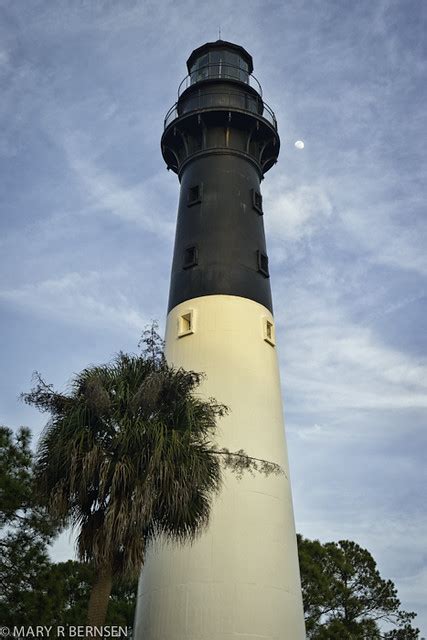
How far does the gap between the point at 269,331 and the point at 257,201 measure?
18.4 ft

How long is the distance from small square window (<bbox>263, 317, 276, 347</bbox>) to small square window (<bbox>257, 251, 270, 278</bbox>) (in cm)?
188

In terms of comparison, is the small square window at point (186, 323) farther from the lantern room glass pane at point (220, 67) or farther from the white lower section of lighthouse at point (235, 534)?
the lantern room glass pane at point (220, 67)

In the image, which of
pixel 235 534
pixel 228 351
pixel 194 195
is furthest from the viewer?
pixel 194 195

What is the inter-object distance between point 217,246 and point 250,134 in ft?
19.7

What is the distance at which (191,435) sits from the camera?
13781 millimetres

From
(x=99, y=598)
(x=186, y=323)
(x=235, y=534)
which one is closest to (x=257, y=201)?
(x=186, y=323)

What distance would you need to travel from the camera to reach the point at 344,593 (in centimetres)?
2853

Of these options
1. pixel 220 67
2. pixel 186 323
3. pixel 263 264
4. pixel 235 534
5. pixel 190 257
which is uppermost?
pixel 220 67

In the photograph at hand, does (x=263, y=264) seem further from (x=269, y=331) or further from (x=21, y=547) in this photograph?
(x=21, y=547)

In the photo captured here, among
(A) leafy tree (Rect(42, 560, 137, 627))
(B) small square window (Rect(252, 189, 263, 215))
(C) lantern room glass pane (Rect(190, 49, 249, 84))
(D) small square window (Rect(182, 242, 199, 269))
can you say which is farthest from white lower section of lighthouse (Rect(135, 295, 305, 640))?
(C) lantern room glass pane (Rect(190, 49, 249, 84))

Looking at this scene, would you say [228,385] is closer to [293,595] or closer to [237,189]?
[293,595]

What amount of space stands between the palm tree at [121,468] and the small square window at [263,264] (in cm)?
870

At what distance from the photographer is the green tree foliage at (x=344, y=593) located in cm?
2745

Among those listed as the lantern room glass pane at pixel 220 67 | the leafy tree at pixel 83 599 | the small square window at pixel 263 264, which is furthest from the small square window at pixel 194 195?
the leafy tree at pixel 83 599
